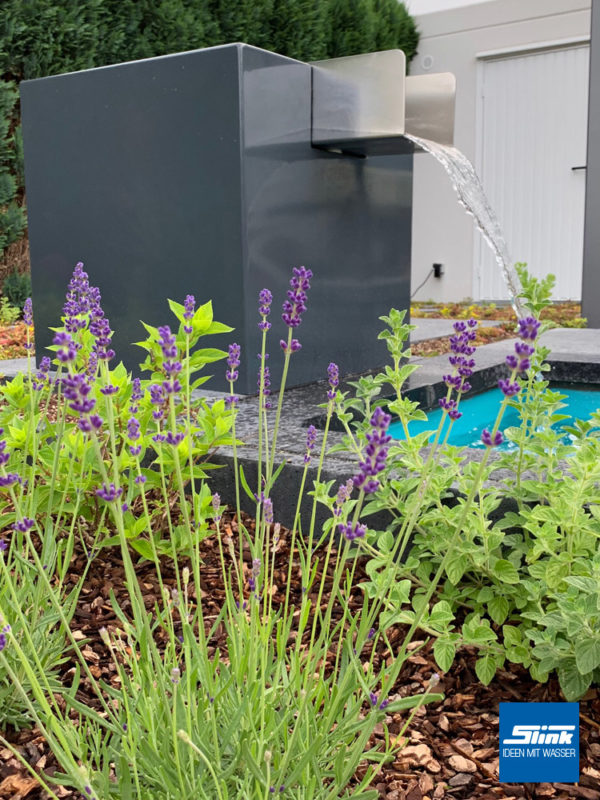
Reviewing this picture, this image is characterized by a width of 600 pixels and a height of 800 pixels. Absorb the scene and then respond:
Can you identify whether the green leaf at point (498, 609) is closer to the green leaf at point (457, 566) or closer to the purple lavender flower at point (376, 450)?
the green leaf at point (457, 566)

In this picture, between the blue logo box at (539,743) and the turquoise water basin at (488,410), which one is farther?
the turquoise water basin at (488,410)

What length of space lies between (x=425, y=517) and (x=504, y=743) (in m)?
0.44

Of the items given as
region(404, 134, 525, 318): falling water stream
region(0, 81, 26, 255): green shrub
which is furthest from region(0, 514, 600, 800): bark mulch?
region(0, 81, 26, 255): green shrub

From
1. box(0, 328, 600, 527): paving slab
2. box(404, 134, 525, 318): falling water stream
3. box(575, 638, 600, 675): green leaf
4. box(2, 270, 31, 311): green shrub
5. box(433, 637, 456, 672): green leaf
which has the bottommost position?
box(433, 637, 456, 672): green leaf

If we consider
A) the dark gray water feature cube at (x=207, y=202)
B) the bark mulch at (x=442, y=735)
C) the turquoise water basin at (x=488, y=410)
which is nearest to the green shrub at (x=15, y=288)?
the dark gray water feature cube at (x=207, y=202)

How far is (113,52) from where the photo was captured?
21.5ft

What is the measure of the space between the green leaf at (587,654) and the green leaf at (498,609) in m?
0.25

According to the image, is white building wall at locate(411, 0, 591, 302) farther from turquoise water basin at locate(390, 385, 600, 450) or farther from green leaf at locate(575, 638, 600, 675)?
green leaf at locate(575, 638, 600, 675)

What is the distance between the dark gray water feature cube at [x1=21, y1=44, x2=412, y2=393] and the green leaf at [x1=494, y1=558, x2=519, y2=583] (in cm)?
170

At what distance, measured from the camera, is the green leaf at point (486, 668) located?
4.53ft

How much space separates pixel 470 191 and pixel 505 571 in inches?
129

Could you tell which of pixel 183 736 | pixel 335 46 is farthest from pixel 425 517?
pixel 335 46

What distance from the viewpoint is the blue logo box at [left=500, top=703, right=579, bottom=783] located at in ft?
3.83

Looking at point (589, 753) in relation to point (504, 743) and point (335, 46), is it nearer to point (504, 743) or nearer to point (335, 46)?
point (504, 743)
